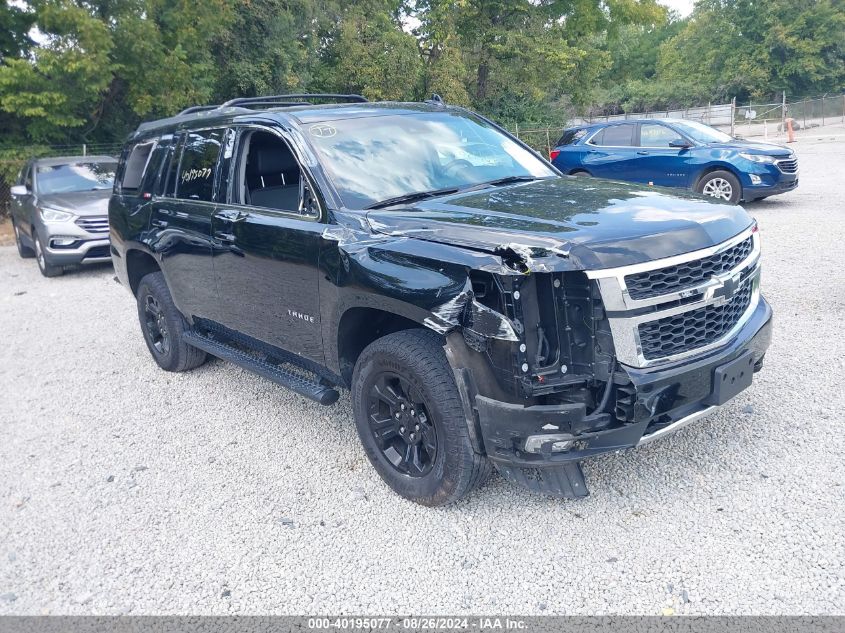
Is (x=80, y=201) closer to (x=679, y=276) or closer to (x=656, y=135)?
(x=656, y=135)

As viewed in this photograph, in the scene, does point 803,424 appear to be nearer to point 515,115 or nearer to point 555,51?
point 555,51

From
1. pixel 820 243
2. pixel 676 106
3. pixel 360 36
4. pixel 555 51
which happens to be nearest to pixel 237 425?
pixel 820 243

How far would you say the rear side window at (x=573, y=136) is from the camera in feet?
44.2

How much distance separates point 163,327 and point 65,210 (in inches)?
230

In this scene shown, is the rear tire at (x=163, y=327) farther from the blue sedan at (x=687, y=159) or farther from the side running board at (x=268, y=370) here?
the blue sedan at (x=687, y=159)

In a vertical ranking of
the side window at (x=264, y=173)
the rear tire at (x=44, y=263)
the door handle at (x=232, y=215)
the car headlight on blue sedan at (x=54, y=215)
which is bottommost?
the rear tire at (x=44, y=263)

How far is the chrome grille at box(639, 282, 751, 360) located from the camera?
3.06 metres

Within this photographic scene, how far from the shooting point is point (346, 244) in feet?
12.0

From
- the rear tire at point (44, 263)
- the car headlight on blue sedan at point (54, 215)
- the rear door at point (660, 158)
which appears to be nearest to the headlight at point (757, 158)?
the rear door at point (660, 158)

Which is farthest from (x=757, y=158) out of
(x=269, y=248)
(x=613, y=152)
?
(x=269, y=248)

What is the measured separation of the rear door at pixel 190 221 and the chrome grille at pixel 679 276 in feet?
9.90

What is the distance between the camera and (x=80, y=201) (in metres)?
10.8

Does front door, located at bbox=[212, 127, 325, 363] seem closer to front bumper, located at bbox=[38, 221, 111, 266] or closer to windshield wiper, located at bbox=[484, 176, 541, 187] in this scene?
windshield wiper, located at bbox=[484, 176, 541, 187]

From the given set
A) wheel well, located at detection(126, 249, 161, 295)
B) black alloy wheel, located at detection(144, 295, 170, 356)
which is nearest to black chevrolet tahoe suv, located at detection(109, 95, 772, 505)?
black alloy wheel, located at detection(144, 295, 170, 356)
